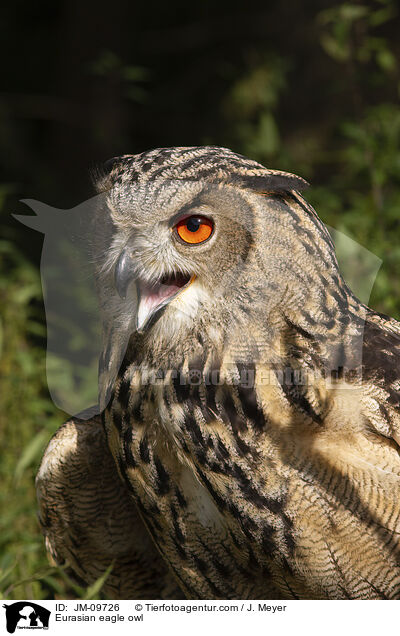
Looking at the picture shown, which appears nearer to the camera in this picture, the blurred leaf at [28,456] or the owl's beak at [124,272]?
the owl's beak at [124,272]

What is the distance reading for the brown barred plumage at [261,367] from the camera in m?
1.57

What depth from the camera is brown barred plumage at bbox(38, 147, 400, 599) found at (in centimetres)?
157

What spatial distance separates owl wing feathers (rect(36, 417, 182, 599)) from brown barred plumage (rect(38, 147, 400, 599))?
1.34 ft

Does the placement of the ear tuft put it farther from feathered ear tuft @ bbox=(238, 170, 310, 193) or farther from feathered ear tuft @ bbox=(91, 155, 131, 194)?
feathered ear tuft @ bbox=(238, 170, 310, 193)

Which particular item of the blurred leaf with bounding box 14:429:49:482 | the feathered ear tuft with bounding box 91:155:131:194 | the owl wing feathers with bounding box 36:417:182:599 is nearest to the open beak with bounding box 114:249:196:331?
the feathered ear tuft with bounding box 91:155:131:194

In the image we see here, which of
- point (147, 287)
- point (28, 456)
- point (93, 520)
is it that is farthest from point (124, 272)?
point (28, 456)

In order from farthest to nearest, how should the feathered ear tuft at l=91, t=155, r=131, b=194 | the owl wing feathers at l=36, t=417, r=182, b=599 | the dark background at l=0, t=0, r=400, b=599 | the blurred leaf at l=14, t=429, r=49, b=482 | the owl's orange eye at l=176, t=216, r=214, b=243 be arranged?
the dark background at l=0, t=0, r=400, b=599 → the blurred leaf at l=14, t=429, r=49, b=482 → the owl wing feathers at l=36, t=417, r=182, b=599 → the feathered ear tuft at l=91, t=155, r=131, b=194 → the owl's orange eye at l=176, t=216, r=214, b=243

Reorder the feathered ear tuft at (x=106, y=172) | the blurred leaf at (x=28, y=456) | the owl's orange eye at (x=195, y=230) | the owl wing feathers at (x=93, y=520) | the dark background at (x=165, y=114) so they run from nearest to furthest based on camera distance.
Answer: the owl's orange eye at (x=195, y=230) → the feathered ear tuft at (x=106, y=172) → the owl wing feathers at (x=93, y=520) → the blurred leaf at (x=28, y=456) → the dark background at (x=165, y=114)

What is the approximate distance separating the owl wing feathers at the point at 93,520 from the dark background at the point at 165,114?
0.12 metres

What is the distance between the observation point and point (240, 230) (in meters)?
1.55

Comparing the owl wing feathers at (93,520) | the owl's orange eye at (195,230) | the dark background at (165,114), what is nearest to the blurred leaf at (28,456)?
the dark background at (165,114)

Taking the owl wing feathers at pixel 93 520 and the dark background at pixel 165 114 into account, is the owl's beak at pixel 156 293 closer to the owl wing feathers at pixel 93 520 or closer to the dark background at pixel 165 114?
the dark background at pixel 165 114
